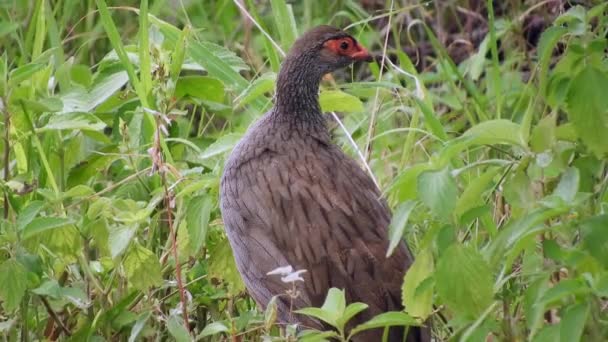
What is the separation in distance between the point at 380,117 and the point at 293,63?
2.03 ft

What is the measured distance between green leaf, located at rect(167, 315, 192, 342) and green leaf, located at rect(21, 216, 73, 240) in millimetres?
421

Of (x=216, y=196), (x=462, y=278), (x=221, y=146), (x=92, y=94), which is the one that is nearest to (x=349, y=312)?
(x=462, y=278)

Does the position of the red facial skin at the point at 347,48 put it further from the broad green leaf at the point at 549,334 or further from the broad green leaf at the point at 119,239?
the broad green leaf at the point at 549,334

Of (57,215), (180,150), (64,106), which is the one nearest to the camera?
(57,215)

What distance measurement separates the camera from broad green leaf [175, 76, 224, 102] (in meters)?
4.71

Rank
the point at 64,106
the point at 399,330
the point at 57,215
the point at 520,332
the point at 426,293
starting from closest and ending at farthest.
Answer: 1. the point at 426,293
2. the point at 520,332
3. the point at 399,330
4. the point at 57,215
5. the point at 64,106

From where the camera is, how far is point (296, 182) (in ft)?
14.1

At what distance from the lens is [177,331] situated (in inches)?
159

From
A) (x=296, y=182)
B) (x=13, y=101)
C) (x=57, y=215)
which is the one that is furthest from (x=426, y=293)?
(x=13, y=101)

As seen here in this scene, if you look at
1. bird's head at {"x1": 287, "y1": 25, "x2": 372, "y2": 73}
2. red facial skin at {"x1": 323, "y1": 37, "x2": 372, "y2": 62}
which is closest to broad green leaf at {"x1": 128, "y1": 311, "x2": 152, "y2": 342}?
bird's head at {"x1": 287, "y1": 25, "x2": 372, "y2": 73}

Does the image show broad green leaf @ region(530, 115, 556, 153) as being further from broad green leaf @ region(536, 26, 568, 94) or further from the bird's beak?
the bird's beak

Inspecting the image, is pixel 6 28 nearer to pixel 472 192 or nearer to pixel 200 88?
pixel 200 88

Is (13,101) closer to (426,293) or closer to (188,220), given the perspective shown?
(188,220)

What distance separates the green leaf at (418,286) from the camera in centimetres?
327
